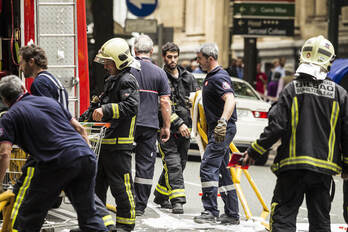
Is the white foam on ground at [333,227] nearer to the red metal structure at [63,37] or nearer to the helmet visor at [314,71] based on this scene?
the red metal structure at [63,37]

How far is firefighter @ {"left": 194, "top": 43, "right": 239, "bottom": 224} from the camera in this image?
9086 millimetres

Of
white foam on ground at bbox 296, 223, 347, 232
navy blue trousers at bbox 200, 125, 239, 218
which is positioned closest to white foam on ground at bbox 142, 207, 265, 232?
navy blue trousers at bbox 200, 125, 239, 218

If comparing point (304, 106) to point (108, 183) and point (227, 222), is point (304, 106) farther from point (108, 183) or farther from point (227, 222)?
point (227, 222)

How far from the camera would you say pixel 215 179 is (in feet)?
29.9

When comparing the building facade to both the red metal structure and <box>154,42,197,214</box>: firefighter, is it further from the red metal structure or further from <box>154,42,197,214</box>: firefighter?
the red metal structure

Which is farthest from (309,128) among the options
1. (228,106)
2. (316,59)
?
(228,106)

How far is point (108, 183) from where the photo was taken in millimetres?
8109

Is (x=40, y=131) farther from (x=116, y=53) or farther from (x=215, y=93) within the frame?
(x=215, y=93)

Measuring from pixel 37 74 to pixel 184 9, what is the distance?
3652 cm

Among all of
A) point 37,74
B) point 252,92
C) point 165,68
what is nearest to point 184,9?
point 252,92

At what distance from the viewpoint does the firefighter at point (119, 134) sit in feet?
26.3

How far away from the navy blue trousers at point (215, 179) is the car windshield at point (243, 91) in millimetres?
6873

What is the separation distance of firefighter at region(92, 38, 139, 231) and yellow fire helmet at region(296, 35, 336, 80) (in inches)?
78.5

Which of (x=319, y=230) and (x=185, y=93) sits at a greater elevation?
(x=185, y=93)
